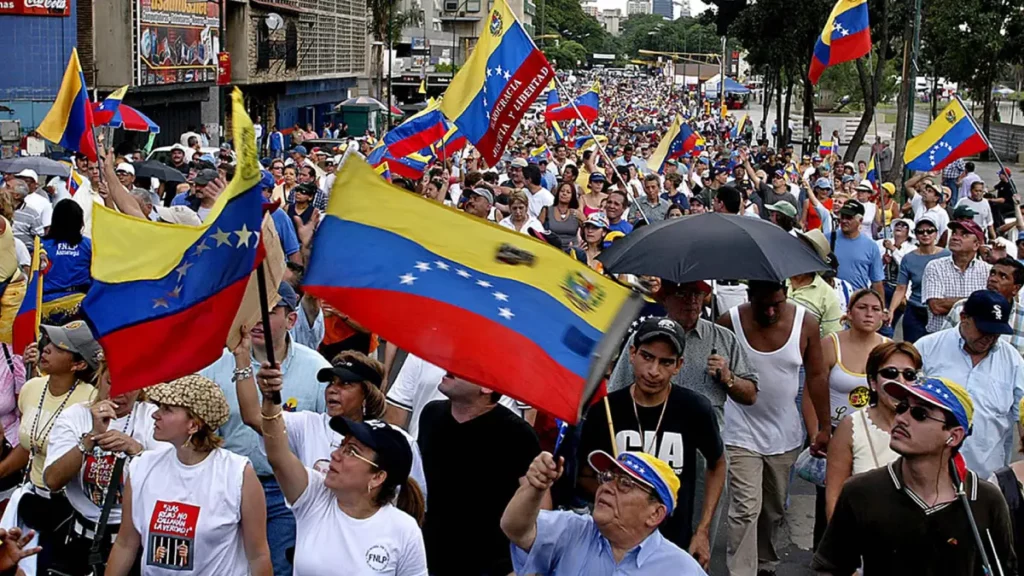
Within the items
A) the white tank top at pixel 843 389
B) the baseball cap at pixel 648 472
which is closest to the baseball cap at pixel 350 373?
the baseball cap at pixel 648 472

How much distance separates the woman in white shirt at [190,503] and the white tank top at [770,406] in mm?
2964

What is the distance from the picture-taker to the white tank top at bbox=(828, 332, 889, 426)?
7.29 meters

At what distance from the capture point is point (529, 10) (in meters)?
131

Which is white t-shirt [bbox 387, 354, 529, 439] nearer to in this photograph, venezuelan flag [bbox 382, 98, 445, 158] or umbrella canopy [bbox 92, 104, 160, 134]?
venezuelan flag [bbox 382, 98, 445, 158]

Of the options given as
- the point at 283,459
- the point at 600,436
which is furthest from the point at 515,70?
the point at 283,459

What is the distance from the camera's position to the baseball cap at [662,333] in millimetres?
5699

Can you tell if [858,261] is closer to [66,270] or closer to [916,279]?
[916,279]

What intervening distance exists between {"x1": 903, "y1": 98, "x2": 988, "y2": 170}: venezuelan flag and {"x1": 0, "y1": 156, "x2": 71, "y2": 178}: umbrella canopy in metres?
9.48

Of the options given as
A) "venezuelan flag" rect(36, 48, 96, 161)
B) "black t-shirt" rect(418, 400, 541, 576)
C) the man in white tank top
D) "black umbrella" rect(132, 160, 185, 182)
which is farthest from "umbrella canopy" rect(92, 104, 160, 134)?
"black t-shirt" rect(418, 400, 541, 576)

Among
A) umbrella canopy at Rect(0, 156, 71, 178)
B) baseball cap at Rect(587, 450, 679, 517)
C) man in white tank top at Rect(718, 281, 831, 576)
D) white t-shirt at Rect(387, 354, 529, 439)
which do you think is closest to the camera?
baseball cap at Rect(587, 450, 679, 517)

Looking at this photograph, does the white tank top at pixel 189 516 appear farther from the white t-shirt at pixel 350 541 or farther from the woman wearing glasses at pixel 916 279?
the woman wearing glasses at pixel 916 279

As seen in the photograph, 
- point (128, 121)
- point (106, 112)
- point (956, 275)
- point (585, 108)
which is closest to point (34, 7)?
point (128, 121)

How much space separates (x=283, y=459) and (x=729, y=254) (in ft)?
9.29

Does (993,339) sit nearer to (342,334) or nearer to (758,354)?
(758,354)
